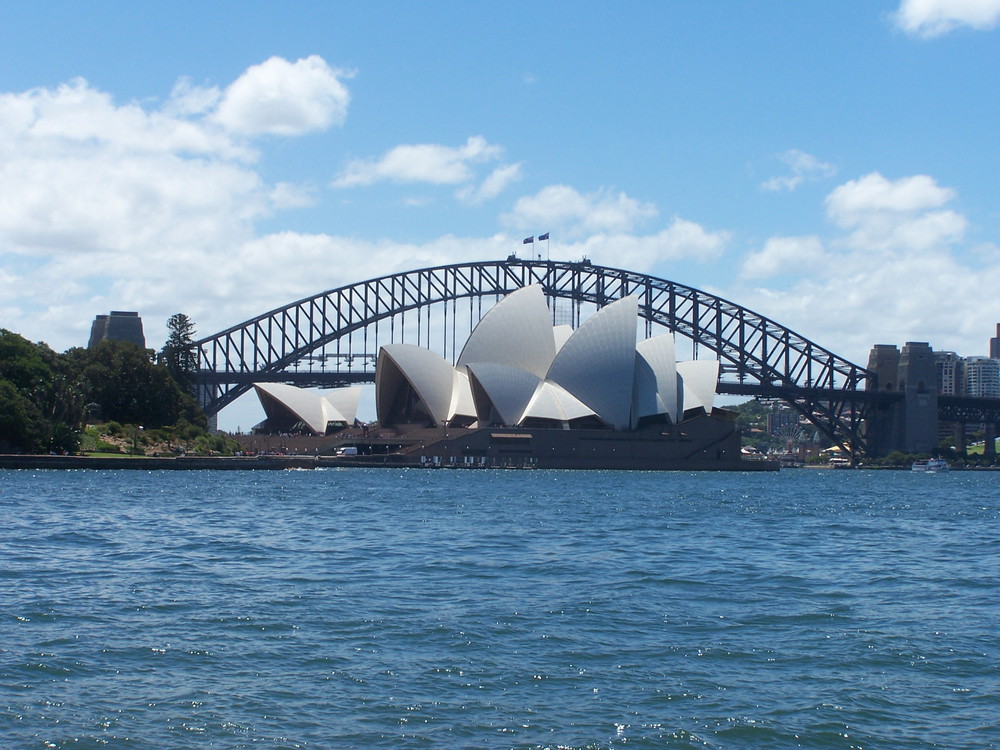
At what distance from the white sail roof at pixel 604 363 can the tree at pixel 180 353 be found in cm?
3424

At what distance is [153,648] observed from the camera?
46.8 ft

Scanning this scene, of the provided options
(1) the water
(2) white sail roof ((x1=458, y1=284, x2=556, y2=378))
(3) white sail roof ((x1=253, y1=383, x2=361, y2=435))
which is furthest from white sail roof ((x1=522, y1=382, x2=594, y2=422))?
(1) the water

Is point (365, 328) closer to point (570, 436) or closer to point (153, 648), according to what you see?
point (570, 436)

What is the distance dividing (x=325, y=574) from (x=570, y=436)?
67165 mm

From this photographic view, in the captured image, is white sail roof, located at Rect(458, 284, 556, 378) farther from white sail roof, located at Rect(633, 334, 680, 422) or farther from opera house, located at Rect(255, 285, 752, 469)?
white sail roof, located at Rect(633, 334, 680, 422)

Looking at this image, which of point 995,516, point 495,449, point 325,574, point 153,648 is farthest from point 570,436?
point 153,648

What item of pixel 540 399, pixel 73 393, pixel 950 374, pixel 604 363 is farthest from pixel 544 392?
pixel 950 374

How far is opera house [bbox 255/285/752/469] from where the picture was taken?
279 ft

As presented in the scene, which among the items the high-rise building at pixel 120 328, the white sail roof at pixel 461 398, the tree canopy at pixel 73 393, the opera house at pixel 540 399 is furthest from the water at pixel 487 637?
the high-rise building at pixel 120 328

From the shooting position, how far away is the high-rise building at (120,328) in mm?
108688

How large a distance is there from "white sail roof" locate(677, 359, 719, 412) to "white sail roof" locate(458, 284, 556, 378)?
1554cm

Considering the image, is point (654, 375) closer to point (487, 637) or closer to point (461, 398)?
point (461, 398)

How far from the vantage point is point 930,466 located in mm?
110938

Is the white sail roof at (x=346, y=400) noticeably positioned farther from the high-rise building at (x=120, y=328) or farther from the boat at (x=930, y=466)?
the boat at (x=930, y=466)
